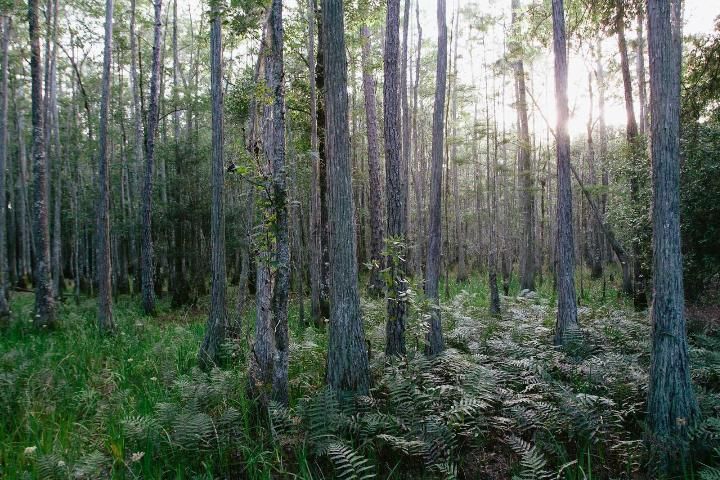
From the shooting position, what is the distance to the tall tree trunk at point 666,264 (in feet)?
13.1

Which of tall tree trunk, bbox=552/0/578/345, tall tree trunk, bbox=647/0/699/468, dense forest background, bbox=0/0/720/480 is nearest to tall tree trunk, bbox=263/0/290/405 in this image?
dense forest background, bbox=0/0/720/480

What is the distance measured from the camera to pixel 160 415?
4484 millimetres

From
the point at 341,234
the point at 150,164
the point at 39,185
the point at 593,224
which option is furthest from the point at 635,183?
the point at 593,224

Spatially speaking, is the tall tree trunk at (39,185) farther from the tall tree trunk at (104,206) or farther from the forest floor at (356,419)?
the forest floor at (356,419)

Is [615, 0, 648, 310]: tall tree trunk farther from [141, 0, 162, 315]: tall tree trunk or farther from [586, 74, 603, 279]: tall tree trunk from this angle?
[141, 0, 162, 315]: tall tree trunk

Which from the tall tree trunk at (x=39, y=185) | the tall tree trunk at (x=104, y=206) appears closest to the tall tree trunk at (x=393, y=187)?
the tall tree trunk at (x=104, y=206)

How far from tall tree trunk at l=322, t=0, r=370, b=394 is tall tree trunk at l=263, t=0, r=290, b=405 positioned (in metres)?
0.51

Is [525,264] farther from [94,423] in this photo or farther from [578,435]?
[94,423]

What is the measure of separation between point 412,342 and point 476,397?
9.72ft

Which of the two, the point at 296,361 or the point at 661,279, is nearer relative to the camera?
the point at 661,279

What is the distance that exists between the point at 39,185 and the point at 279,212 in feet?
26.8

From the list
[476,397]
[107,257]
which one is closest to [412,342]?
[476,397]

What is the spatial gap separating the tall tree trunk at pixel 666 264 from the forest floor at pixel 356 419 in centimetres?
25

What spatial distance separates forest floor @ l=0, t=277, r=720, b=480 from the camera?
151 inches
